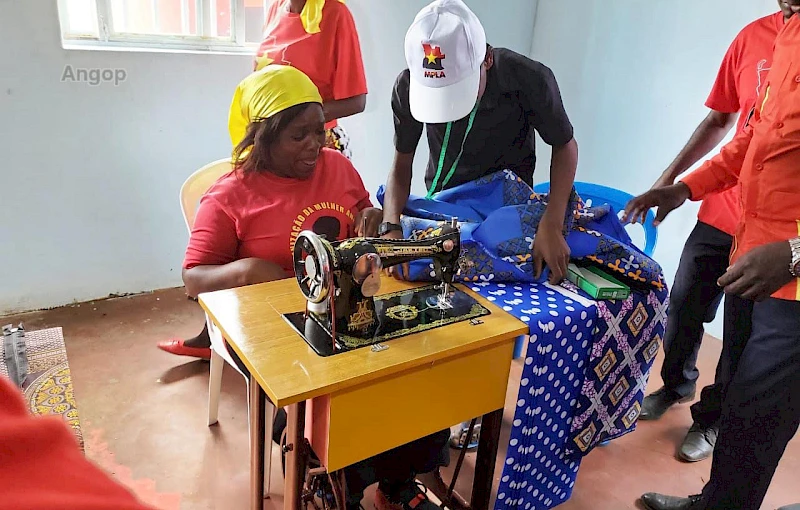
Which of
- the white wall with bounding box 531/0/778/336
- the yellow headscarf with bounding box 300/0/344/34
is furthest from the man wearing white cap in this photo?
the white wall with bounding box 531/0/778/336

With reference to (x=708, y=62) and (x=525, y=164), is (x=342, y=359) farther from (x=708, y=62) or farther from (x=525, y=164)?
(x=708, y=62)

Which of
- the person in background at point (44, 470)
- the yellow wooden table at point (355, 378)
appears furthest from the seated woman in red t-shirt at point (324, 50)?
the person in background at point (44, 470)

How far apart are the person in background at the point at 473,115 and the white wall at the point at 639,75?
4.65 ft

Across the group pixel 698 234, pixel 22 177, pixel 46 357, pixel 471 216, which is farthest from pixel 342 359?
pixel 22 177

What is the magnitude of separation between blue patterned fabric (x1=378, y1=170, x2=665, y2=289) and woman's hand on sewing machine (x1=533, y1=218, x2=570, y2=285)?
0.02m

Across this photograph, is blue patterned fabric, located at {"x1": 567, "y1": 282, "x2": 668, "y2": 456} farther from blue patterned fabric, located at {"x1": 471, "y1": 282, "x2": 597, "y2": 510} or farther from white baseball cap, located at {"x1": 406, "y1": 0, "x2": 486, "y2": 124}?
white baseball cap, located at {"x1": 406, "y1": 0, "x2": 486, "y2": 124}

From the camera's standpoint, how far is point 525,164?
179 centimetres

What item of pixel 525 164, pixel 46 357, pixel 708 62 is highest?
pixel 708 62

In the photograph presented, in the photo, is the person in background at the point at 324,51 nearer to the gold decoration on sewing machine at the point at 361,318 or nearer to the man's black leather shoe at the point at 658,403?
the gold decoration on sewing machine at the point at 361,318

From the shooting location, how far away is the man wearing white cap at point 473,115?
1.49 m

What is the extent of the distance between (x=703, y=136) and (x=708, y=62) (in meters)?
0.80

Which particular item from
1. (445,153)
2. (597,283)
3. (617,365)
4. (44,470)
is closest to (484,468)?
(617,365)

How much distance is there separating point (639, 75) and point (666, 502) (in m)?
2.00

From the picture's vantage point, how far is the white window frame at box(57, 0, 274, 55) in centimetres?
266
